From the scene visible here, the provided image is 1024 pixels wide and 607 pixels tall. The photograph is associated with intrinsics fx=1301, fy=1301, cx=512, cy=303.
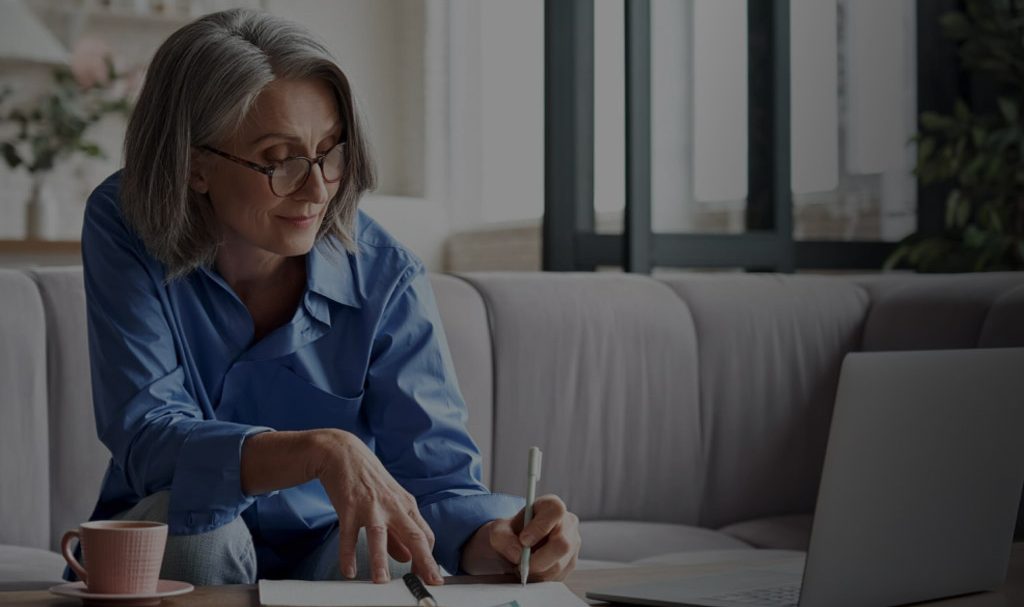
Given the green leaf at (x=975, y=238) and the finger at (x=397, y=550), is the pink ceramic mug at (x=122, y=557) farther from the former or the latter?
the green leaf at (x=975, y=238)

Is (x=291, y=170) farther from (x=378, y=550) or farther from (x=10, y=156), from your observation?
(x=10, y=156)

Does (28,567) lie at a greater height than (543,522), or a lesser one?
lesser

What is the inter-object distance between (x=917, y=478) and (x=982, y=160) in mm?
2469

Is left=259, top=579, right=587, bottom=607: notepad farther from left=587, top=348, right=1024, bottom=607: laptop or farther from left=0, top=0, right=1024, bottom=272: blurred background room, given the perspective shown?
left=0, top=0, right=1024, bottom=272: blurred background room

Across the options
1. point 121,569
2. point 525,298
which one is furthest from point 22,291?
point 121,569

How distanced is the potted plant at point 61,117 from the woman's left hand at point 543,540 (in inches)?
171

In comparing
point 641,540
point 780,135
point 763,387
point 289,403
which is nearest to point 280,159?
point 289,403

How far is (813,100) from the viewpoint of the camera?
3.71 metres

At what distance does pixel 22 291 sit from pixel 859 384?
161 cm

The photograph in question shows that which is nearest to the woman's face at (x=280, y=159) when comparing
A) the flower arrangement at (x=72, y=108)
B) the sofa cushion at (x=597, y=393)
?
the sofa cushion at (x=597, y=393)

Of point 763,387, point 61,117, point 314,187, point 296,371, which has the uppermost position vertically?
point 61,117

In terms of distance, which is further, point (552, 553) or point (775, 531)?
Answer: point (775, 531)

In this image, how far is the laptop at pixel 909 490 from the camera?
1.05 metres

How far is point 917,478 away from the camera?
1120 millimetres
